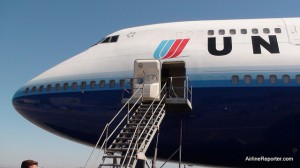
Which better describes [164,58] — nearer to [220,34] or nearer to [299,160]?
[220,34]

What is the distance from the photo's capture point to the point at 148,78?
45.0ft

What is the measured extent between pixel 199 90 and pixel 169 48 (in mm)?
2496

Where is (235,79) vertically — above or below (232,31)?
below

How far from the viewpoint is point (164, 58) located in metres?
14.6

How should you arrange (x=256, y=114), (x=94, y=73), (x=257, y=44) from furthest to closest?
(x=94, y=73) → (x=257, y=44) → (x=256, y=114)

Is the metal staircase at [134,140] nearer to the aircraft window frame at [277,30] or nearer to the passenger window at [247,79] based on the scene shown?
the passenger window at [247,79]

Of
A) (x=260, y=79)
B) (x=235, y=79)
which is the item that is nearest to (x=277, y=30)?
(x=260, y=79)

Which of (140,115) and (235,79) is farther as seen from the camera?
(235,79)

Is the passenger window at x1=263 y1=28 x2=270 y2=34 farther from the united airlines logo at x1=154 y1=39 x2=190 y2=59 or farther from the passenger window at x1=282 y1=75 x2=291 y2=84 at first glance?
the united airlines logo at x1=154 y1=39 x2=190 y2=59

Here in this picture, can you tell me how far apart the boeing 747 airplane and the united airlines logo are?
45 millimetres

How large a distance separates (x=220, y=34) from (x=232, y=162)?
5728mm

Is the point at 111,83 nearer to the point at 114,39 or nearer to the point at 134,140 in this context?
the point at 114,39

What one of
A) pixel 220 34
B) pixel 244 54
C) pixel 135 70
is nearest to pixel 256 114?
pixel 244 54

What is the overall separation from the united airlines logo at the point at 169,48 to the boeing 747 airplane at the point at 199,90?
45mm
